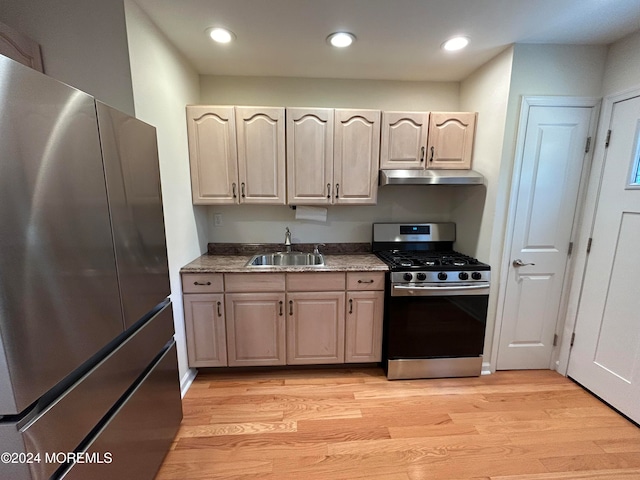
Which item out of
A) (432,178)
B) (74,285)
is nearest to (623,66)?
(432,178)

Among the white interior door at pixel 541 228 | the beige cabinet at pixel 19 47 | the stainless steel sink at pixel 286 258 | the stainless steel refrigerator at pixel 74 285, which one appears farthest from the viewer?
the stainless steel sink at pixel 286 258

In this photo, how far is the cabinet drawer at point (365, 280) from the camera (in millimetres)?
2092

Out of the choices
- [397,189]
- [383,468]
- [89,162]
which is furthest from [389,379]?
[89,162]

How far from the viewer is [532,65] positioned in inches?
73.6

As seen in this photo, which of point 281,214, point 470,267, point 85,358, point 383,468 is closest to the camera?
point 85,358

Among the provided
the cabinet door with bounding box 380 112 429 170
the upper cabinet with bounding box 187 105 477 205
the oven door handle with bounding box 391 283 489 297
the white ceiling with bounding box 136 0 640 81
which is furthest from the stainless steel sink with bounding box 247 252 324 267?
the white ceiling with bounding box 136 0 640 81

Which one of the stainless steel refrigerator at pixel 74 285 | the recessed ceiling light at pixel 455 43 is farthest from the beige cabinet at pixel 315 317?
the recessed ceiling light at pixel 455 43

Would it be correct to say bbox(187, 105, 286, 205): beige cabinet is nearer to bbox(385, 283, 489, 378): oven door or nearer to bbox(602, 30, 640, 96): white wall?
bbox(385, 283, 489, 378): oven door

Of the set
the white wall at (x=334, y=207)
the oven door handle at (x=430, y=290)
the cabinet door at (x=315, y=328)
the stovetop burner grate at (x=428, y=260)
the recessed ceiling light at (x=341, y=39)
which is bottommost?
the cabinet door at (x=315, y=328)

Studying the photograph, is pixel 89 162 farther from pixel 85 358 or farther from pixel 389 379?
pixel 389 379

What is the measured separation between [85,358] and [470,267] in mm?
2290

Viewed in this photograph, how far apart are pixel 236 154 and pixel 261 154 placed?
21 centimetres

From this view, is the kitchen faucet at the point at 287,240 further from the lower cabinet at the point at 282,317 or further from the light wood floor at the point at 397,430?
the light wood floor at the point at 397,430

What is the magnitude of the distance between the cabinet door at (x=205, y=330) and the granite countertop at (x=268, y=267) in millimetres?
214
